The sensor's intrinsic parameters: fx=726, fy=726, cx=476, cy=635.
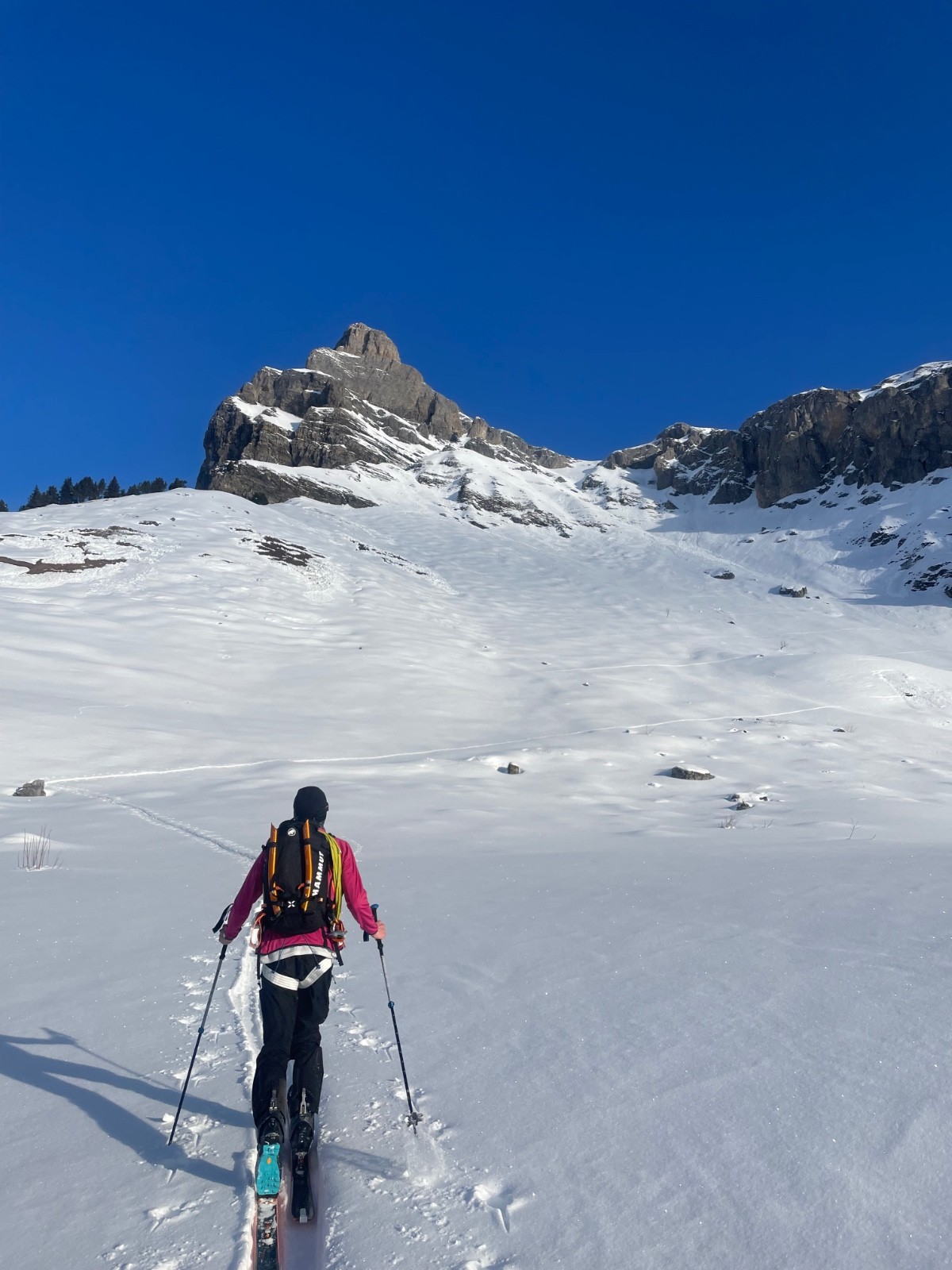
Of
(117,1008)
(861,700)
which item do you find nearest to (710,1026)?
(117,1008)

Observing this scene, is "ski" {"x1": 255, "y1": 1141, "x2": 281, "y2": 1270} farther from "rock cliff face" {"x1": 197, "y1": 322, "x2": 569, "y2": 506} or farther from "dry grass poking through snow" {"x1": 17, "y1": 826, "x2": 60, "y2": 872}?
"rock cliff face" {"x1": 197, "y1": 322, "x2": 569, "y2": 506}

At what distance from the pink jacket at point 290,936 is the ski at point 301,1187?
91 cm

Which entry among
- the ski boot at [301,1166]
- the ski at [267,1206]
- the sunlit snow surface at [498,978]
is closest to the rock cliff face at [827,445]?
the sunlit snow surface at [498,978]

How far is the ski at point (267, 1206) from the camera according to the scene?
2.85 metres

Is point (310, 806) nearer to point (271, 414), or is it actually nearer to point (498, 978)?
point (498, 978)

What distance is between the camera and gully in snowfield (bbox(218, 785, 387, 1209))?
143 inches

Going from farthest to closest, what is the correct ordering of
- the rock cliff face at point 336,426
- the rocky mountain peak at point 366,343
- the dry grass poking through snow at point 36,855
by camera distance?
the rocky mountain peak at point 366,343 < the rock cliff face at point 336,426 < the dry grass poking through snow at point 36,855

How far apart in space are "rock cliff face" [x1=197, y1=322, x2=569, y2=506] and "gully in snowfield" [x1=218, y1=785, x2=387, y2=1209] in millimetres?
73731

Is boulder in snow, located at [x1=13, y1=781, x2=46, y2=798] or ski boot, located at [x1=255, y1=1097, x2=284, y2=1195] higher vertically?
boulder in snow, located at [x1=13, y1=781, x2=46, y2=798]

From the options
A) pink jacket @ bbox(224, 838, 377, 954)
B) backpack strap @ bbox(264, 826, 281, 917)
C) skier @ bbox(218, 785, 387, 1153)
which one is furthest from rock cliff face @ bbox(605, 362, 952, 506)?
backpack strap @ bbox(264, 826, 281, 917)

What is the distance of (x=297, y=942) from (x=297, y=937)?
29 millimetres

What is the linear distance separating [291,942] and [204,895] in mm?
4338

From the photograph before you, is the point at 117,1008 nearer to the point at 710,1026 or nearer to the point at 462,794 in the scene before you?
the point at 710,1026

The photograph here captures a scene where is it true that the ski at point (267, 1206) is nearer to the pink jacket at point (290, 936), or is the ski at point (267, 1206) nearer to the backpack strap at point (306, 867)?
the pink jacket at point (290, 936)
